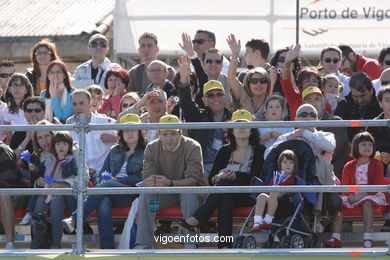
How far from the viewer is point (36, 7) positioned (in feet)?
70.1

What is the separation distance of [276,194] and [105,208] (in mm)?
1513

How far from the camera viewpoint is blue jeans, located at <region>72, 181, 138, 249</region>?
8969 mm

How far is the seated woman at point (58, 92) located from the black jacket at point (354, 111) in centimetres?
278

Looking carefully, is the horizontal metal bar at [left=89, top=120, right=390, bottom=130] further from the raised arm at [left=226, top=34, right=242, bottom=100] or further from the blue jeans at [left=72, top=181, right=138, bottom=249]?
the raised arm at [left=226, top=34, right=242, bottom=100]

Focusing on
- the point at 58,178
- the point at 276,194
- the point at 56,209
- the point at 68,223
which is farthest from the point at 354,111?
the point at 68,223

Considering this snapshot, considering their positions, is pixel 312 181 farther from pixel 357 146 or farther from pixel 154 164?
pixel 154 164

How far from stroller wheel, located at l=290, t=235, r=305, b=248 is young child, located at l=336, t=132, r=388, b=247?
67cm

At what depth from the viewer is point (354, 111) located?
10016 mm

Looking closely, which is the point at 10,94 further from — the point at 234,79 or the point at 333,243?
the point at 333,243

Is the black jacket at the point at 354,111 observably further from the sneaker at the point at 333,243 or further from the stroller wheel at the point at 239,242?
the stroller wheel at the point at 239,242

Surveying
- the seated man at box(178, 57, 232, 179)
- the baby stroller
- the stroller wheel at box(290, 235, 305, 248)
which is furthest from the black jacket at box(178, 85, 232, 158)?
the stroller wheel at box(290, 235, 305, 248)

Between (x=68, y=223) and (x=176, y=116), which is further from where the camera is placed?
(x=176, y=116)

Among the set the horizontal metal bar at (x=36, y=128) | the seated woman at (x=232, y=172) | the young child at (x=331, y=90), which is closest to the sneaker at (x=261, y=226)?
the seated woman at (x=232, y=172)

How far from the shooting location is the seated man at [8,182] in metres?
9.25
